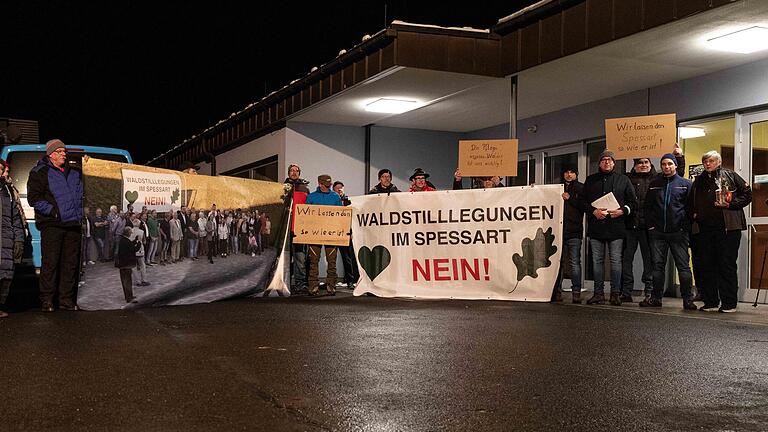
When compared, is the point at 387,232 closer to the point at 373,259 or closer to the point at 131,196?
the point at 373,259

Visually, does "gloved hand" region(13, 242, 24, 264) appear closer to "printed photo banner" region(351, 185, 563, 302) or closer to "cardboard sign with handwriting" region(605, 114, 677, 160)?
→ "printed photo banner" region(351, 185, 563, 302)

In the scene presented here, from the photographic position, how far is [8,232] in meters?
9.52

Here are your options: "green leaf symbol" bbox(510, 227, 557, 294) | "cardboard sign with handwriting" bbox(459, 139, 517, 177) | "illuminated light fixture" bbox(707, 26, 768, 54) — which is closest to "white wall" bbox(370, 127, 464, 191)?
"cardboard sign with handwriting" bbox(459, 139, 517, 177)

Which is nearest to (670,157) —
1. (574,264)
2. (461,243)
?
(574,264)

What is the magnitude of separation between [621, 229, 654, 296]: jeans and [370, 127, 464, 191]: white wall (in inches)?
312

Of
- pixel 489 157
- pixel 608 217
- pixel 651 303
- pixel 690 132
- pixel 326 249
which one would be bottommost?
pixel 651 303

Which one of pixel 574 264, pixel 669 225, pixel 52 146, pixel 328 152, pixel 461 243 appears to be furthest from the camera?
pixel 328 152

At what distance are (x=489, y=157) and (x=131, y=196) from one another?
5437 millimetres

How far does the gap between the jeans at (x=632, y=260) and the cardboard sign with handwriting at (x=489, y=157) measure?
2.07 m

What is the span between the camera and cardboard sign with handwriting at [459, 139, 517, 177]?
41.3ft

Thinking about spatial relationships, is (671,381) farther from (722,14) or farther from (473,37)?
(473,37)

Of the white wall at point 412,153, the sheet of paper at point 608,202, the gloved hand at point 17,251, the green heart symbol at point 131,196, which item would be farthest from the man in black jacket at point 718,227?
the white wall at point 412,153

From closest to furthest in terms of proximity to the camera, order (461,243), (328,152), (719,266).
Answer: (719,266)
(461,243)
(328,152)

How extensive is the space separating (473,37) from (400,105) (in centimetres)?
326
